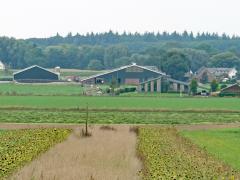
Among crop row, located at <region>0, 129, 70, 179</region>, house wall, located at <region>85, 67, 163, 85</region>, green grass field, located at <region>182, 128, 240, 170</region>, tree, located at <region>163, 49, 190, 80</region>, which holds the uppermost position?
tree, located at <region>163, 49, 190, 80</region>

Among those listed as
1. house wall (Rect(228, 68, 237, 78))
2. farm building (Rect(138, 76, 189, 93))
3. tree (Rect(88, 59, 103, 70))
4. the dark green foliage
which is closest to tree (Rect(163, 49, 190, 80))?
house wall (Rect(228, 68, 237, 78))

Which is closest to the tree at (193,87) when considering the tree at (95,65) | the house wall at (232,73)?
the house wall at (232,73)

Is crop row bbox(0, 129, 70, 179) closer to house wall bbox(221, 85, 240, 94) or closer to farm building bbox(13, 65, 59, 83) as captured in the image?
house wall bbox(221, 85, 240, 94)

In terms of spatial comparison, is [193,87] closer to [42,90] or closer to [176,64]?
[42,90]

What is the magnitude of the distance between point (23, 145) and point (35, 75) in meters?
88.3

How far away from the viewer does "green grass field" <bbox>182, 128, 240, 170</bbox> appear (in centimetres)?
2648

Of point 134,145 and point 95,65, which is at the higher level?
point 95,65

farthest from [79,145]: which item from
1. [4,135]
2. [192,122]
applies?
[192,122]

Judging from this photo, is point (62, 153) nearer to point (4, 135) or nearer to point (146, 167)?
point (146, 167)

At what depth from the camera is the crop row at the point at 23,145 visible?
2216 centimetres

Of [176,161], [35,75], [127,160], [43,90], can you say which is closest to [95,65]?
[35,75]

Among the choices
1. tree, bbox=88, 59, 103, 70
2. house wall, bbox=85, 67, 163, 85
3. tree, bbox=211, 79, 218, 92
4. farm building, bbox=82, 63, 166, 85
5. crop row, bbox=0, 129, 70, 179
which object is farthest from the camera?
tree, bbox=88, 59, 103, 70

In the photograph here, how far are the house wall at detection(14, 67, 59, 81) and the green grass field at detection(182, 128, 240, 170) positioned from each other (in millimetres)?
77279

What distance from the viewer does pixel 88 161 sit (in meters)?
23.9
